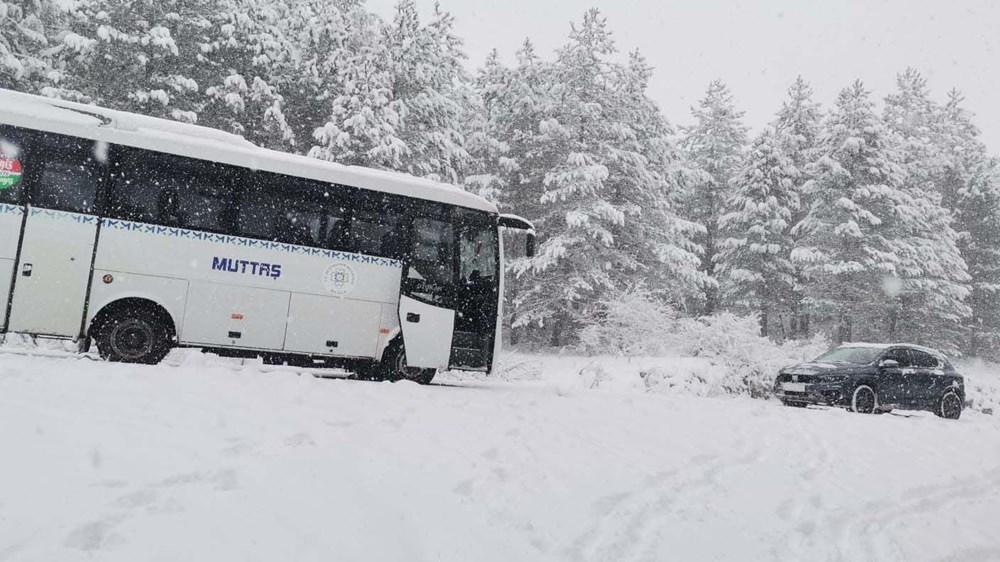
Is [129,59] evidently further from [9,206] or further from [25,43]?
[9,206]

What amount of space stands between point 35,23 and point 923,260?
38809mm

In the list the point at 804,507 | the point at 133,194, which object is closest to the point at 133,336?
the point at 133,194

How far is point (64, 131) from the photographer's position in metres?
9.62

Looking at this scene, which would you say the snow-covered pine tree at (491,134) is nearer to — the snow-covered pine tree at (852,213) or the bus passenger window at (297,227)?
the snow-covered pine tree at (852,213)

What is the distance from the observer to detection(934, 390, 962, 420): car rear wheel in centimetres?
1563

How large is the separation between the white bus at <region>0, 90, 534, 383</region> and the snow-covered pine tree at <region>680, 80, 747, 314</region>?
27.9 metres

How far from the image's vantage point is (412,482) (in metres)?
4.80

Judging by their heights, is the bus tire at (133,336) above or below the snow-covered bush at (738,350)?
below

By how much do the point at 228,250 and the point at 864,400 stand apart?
43.5 ft

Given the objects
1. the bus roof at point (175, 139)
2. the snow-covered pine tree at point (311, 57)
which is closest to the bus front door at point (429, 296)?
the bus roof at point (175, 139)

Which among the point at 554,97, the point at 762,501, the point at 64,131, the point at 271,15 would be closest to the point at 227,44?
the point at 271,15

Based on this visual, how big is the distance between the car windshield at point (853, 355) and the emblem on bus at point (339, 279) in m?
11.1

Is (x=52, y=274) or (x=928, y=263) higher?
(x=928, y=263)

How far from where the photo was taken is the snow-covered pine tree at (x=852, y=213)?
31.5m
